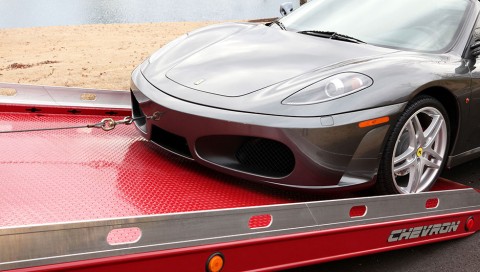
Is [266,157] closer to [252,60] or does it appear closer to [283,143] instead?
[283,143]

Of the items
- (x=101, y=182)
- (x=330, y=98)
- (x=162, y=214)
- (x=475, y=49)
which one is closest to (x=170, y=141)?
(x=101, y=182)

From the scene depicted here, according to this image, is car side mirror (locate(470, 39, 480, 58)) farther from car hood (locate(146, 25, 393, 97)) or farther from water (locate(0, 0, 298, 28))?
water (locate(0, 0, 298, 28))

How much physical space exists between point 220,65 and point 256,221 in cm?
120

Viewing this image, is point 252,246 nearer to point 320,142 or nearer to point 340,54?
point 320,142

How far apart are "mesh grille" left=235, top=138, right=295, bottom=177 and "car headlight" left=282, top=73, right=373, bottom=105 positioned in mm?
245

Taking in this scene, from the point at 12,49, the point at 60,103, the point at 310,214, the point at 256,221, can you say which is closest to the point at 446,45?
A: the point at 310,214

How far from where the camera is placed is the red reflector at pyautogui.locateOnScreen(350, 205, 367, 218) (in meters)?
2.74

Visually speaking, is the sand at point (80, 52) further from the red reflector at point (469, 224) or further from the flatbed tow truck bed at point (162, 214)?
the red reflector at point (469, 224)

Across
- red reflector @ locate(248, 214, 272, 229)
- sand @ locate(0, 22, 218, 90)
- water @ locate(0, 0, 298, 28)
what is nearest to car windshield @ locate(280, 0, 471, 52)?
red reflector @ locate(248, 214, 272, 229)

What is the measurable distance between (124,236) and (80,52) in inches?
389

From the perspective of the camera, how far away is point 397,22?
146 inches

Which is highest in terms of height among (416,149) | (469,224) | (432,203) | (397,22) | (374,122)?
(397,22)

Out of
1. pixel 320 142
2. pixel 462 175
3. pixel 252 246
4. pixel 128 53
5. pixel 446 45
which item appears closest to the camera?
pixel 252 246

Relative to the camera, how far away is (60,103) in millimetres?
4227
